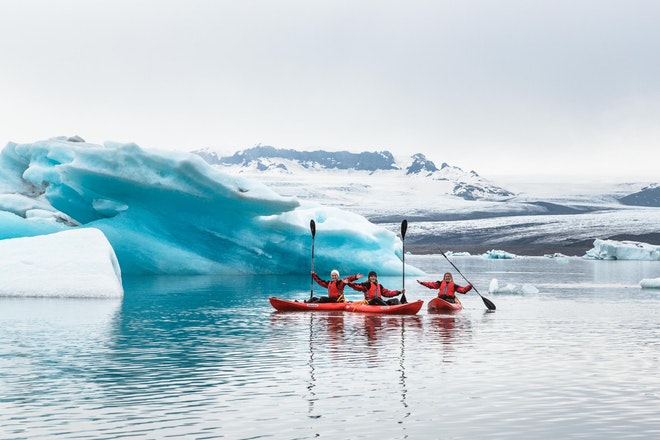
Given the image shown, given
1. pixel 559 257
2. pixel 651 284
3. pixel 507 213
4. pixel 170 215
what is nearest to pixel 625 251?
pixel 559 257

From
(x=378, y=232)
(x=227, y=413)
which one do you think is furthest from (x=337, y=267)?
(x=227, y=413)

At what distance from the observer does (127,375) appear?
1137 centimetres

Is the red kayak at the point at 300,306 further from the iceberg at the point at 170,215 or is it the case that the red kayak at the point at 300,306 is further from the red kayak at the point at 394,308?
the iceberg at the point at 170,215

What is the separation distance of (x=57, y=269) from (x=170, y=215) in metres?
12.9

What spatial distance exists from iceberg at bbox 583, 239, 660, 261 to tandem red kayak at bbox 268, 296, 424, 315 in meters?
62.7

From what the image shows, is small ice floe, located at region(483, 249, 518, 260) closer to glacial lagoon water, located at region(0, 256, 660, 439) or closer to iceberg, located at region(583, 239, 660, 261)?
iceberg, located at region(583, 239, 660, 261)

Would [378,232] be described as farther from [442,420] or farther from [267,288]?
[442,420]

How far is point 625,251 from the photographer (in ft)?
263

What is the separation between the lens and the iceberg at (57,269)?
23.7 metres

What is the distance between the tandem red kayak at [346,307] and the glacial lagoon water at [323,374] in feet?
1.72

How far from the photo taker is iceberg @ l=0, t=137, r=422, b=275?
34031 mm

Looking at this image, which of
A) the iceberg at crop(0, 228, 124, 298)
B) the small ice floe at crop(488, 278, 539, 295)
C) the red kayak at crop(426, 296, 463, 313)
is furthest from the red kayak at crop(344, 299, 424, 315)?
the small ice floe at crop(488, 278, 539, 295)

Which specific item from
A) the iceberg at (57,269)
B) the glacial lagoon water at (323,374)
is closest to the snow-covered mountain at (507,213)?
the iceberg at (57,269)

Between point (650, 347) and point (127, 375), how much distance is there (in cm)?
874
